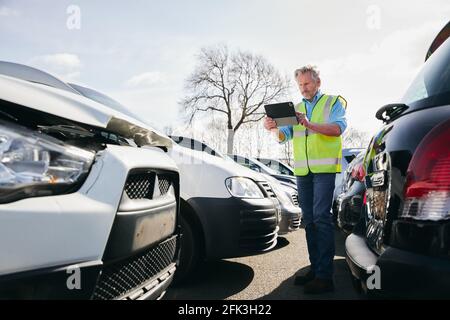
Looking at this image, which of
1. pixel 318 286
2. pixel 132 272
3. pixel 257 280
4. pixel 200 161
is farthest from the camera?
pixel 257 280

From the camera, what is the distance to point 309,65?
309 centimetres

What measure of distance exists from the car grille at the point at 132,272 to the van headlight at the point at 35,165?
0.36m

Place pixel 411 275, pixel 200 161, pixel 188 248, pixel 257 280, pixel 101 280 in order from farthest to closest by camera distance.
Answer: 1. pixel 257 280
2. pixel 200 161
3. pixel 188 248
4. pixel 101 280
5. pixel 411 275

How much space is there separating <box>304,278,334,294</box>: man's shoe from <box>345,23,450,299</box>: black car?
1399 millimetres

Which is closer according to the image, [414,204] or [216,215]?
[414,204]

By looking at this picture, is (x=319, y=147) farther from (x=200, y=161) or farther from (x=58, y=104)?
Answer: (x=58, y=104)

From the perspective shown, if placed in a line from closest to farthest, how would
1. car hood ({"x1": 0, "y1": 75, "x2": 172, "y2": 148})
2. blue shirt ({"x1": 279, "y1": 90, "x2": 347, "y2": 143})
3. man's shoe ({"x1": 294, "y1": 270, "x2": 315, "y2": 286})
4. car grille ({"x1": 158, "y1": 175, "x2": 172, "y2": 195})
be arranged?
car hood ({"x1": 0, "y1": 75, "x2": 172, "y2": 148}) < car grille ({"x1": 158, "y1": 175, "x2": 172, "y2": 195}) < blue shirt ({"x1": 279, "y1": 90, "x2": 347, "y2": 143}) < man's shoe ({"x1": 294, "y1": 270, "x2": 315, "y2": 286})

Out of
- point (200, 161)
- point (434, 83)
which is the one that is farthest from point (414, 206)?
point (200, 161)

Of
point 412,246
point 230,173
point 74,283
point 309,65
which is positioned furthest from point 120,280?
point 309,65

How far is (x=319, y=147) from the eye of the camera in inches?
116

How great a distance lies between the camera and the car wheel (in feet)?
9.58

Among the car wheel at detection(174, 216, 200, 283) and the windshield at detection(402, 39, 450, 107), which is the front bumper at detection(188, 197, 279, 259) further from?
the windshield at detection(402, 39, 450, 107)

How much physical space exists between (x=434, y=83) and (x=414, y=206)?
0.66 m

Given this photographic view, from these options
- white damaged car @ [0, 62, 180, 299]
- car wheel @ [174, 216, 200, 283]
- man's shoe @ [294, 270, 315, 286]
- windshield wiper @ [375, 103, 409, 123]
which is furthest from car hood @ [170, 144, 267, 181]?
windshield wiper @ [375, 103, 409, 123]
